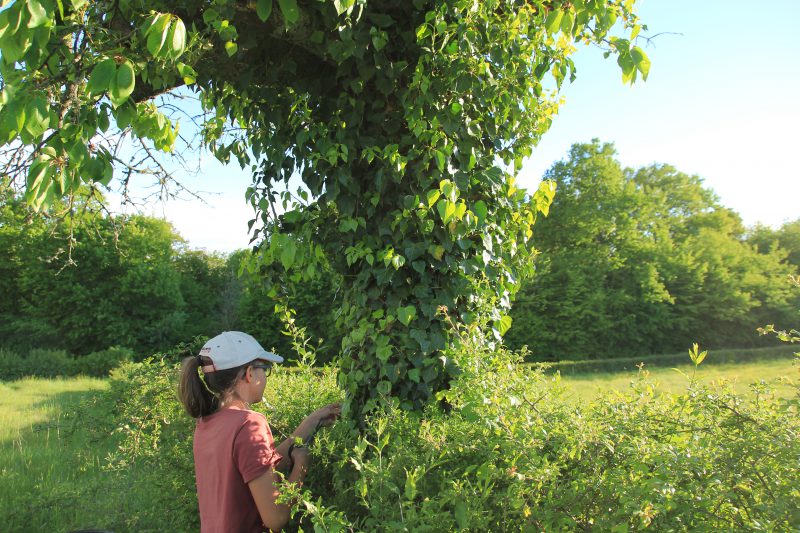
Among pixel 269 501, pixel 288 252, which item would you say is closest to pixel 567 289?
pixel 288 252

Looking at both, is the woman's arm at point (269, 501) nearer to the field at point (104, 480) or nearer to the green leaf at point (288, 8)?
the field at point (104, 480)

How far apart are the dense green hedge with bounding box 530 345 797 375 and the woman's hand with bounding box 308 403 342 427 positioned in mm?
18043

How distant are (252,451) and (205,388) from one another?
1.45 feet

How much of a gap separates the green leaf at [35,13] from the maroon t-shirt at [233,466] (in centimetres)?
154

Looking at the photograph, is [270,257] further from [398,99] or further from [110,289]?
[110,289]

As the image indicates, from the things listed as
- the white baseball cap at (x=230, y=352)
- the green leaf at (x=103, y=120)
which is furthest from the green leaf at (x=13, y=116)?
the white baseball cap at (x=230, y=352)

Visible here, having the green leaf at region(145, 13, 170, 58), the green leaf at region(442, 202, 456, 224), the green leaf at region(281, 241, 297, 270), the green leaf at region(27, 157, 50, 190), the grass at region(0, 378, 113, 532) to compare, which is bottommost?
the grass at region(0, 378, 113, 532)

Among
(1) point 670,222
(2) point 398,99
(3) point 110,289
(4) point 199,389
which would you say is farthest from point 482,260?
(1) point 670,222

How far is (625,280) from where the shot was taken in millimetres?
23453

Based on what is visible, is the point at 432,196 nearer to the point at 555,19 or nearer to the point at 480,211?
the point at 480,211

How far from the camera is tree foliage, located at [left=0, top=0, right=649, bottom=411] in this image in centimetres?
281

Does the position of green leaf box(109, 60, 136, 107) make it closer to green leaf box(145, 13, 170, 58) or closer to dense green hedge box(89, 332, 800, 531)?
green leaf box(145, 13, 170, 58)

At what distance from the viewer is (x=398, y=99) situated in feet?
10.6

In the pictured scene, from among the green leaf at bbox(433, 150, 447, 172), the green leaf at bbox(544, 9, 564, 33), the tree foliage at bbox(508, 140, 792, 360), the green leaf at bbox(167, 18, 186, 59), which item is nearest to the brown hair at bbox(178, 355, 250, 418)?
the green leaf at bbox(167, 18, 186, 59)
